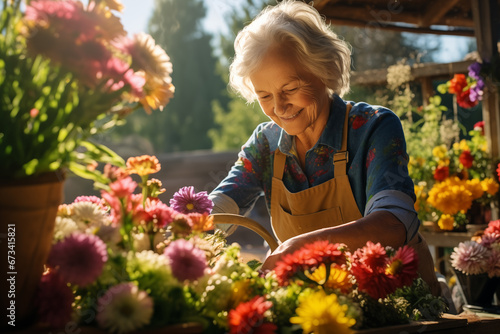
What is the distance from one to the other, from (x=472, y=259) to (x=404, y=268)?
1.04m

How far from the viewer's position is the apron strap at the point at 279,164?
1.95m

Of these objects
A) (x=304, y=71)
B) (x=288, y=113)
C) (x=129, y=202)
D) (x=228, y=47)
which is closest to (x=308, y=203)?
(x=288, y=113)

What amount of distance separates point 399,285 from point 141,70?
1.73 feet

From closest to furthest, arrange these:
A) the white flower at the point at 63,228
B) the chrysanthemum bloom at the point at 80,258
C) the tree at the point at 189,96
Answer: the chrysanthemum bloom at the point at 80,258
the white flower at the point at 63,228
the tree at the point at 189,96

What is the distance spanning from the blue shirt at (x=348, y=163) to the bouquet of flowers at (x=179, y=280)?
1.80ft

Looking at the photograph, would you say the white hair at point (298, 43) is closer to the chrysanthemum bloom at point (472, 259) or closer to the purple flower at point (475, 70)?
the chrysanthemum bloom at point (472, 259)

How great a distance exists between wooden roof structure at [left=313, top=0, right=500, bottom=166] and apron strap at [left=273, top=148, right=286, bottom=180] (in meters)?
1.43

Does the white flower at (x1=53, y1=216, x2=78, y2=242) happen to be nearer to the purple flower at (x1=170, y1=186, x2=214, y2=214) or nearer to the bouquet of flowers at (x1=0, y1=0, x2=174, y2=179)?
the bouquet of flowers at (x1=0, y1=0, x2=174, y2=179)

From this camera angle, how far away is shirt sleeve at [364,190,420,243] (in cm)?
138

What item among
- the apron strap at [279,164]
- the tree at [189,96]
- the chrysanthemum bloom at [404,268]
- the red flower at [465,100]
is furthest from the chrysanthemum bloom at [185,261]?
the tree at [189,96]

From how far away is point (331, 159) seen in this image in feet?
6.09

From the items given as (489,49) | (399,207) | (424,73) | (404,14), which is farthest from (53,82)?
(424,73)

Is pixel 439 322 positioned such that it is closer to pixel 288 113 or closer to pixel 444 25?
pixel 288 113

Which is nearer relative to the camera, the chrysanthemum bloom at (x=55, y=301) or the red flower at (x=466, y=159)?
the chrysanthemum bloom at (x=55, y=301)
